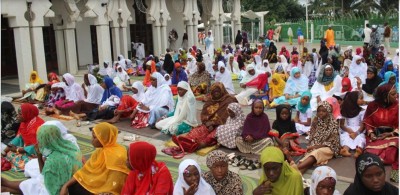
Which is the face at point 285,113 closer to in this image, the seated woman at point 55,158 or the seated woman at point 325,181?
the seated woman at point 325,181

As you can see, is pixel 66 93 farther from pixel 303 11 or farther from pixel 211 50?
pixel 303 11

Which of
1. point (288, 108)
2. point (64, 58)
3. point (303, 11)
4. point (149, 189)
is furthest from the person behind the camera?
point (303, 11)

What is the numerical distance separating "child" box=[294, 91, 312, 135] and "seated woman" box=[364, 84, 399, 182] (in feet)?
3.91

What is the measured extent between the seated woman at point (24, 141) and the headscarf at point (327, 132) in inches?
134

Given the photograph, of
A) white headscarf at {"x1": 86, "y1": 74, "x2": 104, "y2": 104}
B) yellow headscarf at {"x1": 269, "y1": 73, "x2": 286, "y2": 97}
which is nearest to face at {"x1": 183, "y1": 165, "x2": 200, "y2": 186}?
white headscarf at {"x1": 86, "y1": 74, "x2": 104, "y2": 104}

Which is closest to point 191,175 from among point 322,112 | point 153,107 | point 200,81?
point 322,112

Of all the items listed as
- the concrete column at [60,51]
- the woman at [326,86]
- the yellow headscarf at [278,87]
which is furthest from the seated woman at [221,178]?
the concrete column at [60,51]

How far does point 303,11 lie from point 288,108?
126 ft

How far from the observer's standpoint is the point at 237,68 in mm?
13570

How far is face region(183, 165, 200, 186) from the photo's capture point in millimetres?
3344

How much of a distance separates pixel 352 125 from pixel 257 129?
1230 mm

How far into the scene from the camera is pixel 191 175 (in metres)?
3.35

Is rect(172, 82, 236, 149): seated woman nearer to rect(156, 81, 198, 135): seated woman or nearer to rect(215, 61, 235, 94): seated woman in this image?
rect(156, 81, 198, 135): seated woman

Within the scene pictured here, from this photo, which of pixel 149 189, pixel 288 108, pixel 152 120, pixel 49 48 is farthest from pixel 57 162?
pixel 49 48
